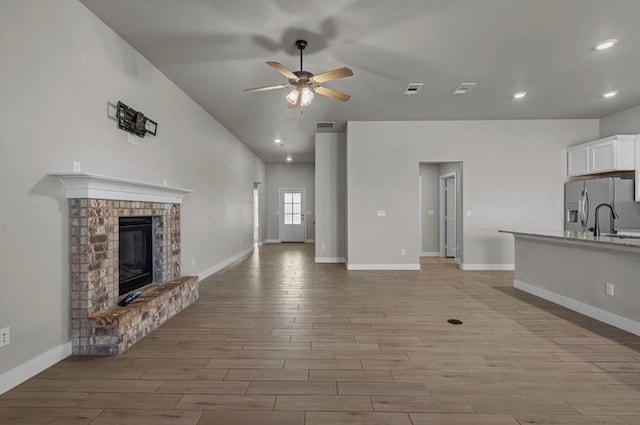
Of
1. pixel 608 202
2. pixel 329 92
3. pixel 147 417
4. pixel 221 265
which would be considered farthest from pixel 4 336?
pixel 608 202

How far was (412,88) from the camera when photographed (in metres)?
4.43

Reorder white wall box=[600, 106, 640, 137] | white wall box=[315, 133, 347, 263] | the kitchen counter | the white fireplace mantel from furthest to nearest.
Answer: white wall box=[315, 133, 347, 263], white wall box=[600, 106, 640, 137], the kitchen counter, the white fireplace mantel

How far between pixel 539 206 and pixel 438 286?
10.0 feet

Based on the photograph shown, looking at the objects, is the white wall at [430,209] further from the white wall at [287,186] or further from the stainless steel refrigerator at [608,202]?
the white wall at [287,186]

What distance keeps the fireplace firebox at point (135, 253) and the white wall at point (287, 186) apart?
7.91 meters

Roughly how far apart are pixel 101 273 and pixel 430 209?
23.4ft

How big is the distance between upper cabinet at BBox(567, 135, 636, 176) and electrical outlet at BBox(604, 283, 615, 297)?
3074mm

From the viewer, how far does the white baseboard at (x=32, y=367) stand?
1979 mm

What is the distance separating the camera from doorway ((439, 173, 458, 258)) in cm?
750

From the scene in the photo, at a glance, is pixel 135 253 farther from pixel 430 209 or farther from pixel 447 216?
pixel 447 216

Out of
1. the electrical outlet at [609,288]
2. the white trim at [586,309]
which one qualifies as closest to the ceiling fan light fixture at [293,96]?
the electrical outlet at [609,288]

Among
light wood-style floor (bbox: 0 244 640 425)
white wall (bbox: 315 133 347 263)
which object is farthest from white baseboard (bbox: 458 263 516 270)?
white wall (bbox: 315 133 347 263)

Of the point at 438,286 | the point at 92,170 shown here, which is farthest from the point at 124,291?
the point at 438,286

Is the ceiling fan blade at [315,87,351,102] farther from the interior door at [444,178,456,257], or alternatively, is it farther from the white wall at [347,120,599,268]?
the interior door at [444,178,456,257]
